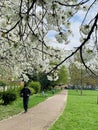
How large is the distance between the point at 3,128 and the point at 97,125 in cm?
429

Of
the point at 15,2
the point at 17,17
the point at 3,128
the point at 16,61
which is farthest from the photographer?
the point at 3,128

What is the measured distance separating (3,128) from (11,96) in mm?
12201

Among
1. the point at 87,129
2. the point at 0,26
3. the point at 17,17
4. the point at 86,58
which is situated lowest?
the point at 87,129

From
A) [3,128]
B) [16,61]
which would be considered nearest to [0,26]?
[16,61]

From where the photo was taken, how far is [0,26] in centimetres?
662

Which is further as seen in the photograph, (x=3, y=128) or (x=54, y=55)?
(x=3, y=128)

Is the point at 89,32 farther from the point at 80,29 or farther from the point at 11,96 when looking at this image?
the point at 11,96

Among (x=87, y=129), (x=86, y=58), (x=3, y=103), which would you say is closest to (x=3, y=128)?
(x=87, y=129)

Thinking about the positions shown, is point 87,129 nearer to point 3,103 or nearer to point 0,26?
point 0,26

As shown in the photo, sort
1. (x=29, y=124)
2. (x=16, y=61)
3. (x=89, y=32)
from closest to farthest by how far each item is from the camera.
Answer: (x=89, y=32) < (x=16, y=61) < (x=29, y=124)

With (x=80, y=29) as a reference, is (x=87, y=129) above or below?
below

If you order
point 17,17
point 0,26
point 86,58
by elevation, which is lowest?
point 86,58

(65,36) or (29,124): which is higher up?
(65,36)

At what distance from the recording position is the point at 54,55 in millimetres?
5422
